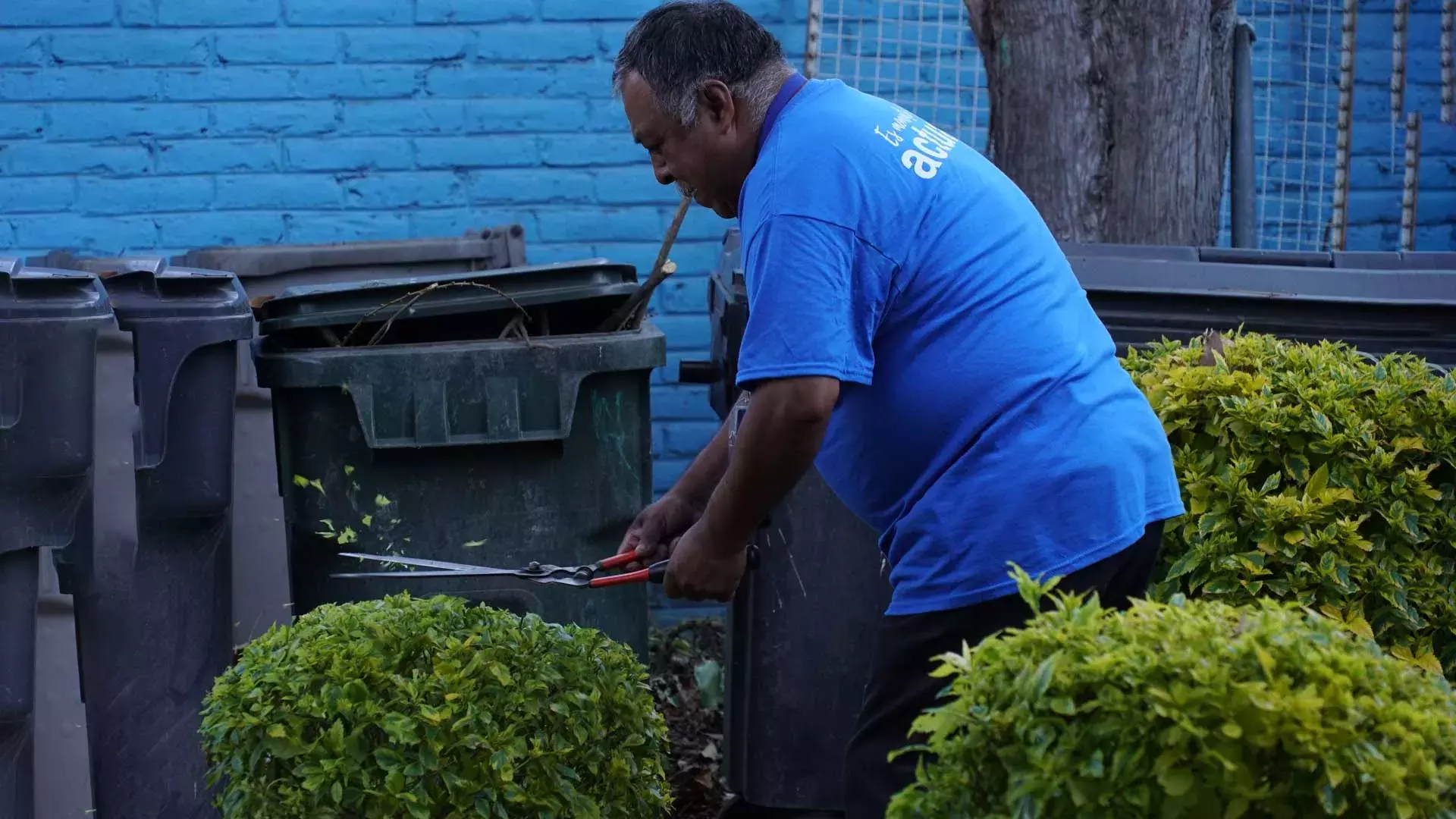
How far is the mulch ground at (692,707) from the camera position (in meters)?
4.16

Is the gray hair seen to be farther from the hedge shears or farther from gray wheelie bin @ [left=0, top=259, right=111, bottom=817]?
gray wheelie bin @ [left=0, top=259, right=111, bottom=817]

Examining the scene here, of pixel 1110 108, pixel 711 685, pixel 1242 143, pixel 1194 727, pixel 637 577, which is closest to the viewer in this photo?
pixel 1194 727

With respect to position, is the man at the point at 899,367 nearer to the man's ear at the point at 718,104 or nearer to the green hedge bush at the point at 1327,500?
the man's ear at the point at 718,104

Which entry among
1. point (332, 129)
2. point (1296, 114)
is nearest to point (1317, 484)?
point (1296, 114)

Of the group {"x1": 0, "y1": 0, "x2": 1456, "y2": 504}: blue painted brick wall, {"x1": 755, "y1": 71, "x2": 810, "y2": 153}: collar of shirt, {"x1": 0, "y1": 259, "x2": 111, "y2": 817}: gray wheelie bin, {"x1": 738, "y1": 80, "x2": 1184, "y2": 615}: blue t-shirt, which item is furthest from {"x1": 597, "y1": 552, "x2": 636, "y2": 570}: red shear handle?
{"x1": 0, "y1": 0, "x2": 1456, "y2": 504}: blue painted brick wall

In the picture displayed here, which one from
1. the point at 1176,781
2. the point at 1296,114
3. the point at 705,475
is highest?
the point at 1296,114

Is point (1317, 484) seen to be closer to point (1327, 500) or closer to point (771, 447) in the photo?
point (1327, 500)

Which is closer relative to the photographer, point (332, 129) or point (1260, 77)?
point (332, 129)

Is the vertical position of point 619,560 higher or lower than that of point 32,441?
lower

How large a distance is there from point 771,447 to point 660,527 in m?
0.66

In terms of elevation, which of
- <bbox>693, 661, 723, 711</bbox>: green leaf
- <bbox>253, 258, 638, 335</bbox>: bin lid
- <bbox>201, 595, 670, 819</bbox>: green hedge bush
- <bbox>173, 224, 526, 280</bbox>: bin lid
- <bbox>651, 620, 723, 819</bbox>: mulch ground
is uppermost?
<bbox>173, 224, 526, 280</bbox>: bin lid

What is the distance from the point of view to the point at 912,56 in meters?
5.36

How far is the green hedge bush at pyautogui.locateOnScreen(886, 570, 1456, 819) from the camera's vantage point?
1579 millimetres

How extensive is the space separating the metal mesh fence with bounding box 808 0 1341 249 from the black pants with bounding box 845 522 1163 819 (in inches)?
126
